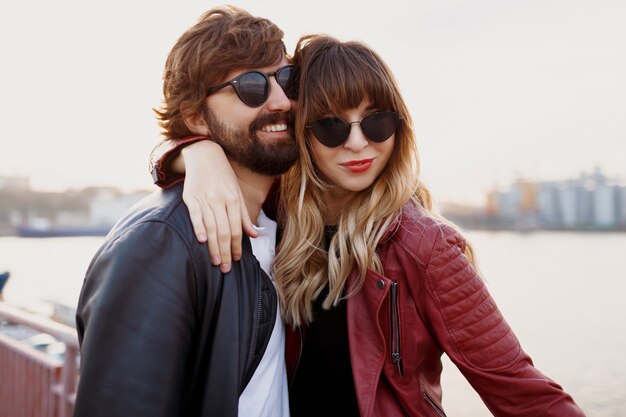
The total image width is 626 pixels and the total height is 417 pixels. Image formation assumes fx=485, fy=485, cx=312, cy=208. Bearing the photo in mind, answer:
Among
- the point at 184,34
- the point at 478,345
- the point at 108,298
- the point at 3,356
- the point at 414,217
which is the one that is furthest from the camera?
the point at 3,356

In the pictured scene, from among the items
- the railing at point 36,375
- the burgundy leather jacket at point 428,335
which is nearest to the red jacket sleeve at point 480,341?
the burgundy leather jacket at point 428,335

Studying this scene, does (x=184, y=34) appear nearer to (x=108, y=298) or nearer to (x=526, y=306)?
(x=108, y=298)

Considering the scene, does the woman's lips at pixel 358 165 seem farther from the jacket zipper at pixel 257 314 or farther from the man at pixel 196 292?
the jacket zipper at pixel 257 314

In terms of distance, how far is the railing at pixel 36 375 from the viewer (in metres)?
2.12

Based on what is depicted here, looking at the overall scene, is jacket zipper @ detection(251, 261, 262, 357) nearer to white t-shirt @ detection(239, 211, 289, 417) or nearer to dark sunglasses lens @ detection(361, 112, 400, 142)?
white t-shirt @ detection(239, 211, 289, 417)

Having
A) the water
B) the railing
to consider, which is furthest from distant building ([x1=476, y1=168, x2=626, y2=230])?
the railing

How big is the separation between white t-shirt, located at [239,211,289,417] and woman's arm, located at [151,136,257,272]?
295mm

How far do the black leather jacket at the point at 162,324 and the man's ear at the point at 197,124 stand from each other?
456 mm

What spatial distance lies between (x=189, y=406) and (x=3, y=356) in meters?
1.96

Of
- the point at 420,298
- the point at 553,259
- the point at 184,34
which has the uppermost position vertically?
the point at 184,34

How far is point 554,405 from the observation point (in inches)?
51.7

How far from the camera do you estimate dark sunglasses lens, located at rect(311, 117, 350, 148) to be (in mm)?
1687

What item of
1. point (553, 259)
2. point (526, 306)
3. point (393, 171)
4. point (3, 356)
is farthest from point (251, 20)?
point (553, 259)

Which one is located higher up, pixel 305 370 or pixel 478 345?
pixel 478 345
